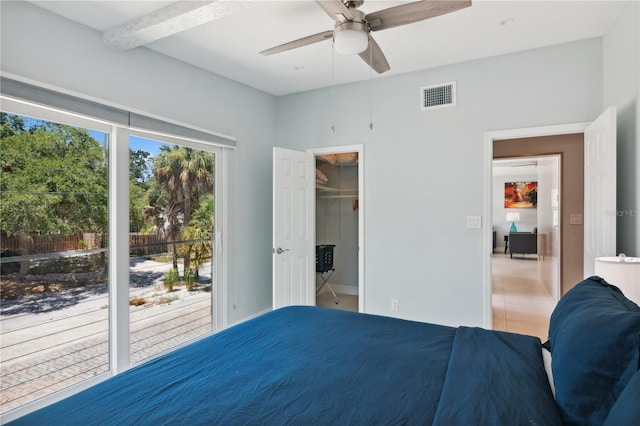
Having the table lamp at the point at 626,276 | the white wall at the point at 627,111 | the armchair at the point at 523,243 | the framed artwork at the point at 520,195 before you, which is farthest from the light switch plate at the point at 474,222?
the framed artwork at the point at 520,195

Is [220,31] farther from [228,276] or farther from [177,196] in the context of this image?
[228,276]

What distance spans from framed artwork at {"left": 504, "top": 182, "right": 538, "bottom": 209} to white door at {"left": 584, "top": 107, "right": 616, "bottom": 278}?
816 centimetres

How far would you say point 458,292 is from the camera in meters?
3.40

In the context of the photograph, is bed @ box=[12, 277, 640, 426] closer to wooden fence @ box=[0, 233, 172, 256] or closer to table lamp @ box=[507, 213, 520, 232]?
wooden fence @ box=[0, 233, 172, 256]

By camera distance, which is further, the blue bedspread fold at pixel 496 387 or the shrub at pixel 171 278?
the shrub at pixel 171 278

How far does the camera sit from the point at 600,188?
2578 mm

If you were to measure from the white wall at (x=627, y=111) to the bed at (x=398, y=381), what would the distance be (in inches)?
51.4

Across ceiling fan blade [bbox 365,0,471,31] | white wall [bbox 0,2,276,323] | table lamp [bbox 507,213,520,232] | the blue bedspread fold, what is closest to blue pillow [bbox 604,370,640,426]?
the blue bedspread fold

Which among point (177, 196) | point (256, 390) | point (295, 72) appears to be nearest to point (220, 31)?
point (295, 72)

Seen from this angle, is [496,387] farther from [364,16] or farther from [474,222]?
[474,222]

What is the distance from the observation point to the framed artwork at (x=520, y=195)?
1017 centimetres

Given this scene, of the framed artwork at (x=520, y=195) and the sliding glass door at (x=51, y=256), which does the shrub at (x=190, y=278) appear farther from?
the framed artwork at (x=520, y=195)

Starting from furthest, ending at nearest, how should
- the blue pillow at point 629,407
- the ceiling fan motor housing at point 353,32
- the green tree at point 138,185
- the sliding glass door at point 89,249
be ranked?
the green tree at point 138,185 < the sliding glass door at point 89,249 < the ceiling fan motor housing at point 353,32 < the blue pillow at point 629,407

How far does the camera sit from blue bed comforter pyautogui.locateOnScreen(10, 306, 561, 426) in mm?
1090
